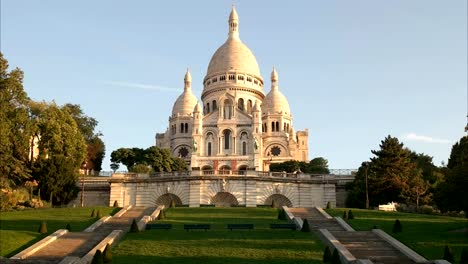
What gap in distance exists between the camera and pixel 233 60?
11794 centimetres

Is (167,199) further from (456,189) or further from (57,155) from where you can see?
(456,189)

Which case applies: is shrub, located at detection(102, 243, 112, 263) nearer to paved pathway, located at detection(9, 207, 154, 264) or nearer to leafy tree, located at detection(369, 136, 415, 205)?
paved pathway, located at detection(9, 207, 154, 264)

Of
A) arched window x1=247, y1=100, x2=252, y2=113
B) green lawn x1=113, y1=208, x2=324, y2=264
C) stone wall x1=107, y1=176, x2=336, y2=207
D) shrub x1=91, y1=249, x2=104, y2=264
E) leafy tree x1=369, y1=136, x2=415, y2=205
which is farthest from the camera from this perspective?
arched window x1=247, y1=100, x2=252, y2=113

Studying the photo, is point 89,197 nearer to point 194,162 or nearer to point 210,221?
point 210,221

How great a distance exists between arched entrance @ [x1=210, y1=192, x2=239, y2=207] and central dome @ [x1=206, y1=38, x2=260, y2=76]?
6329cm

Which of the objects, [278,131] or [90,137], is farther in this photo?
[278,131]

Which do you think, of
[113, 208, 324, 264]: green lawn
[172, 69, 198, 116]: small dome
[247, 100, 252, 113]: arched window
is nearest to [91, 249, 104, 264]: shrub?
[113, 208, 324, 264]: green lawn

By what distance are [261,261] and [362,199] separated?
29479mm

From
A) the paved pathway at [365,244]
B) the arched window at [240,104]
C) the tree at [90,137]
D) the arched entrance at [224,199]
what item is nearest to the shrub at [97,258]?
the paved pathway at [365,244]

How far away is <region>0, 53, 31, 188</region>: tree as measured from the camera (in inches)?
1756

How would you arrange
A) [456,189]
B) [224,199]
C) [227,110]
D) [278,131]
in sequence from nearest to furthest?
[456,189], [224,199], [227,110], [278,131]

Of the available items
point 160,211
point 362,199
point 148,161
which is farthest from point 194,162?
point 160,211

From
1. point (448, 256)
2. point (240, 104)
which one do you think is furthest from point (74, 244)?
point (240, 104)

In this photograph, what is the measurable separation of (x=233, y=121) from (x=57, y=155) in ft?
184
